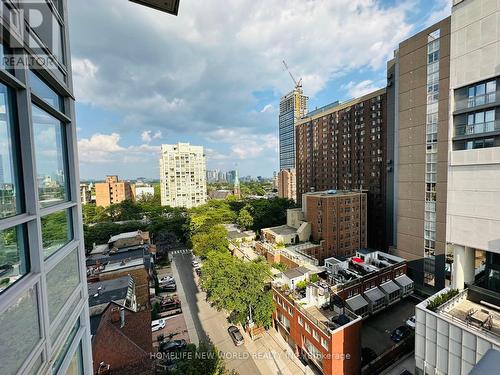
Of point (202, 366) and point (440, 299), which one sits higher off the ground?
point (440, 299)

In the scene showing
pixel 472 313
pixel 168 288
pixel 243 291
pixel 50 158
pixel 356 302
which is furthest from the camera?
pixel 168 288

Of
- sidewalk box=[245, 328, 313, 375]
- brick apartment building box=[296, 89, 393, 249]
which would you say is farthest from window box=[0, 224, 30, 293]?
brick apartment building box=[296, 89, 393, 249]

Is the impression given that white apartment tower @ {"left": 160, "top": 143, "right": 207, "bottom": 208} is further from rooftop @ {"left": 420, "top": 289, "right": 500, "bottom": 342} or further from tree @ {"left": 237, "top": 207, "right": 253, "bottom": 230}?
rooftop @ {"left": 420, "top": 289, "right": 500, "bottom": 342}

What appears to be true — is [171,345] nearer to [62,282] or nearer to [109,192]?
[62,282]

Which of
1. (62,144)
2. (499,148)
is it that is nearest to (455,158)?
(499,148)

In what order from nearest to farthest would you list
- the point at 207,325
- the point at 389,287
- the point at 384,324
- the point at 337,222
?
the point at 207,325
the point at 384,324
the point at 389,287
the point at 337,222

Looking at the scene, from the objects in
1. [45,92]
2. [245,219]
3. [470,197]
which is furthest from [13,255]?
[245,219]

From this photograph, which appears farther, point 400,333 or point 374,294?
point 374,294
